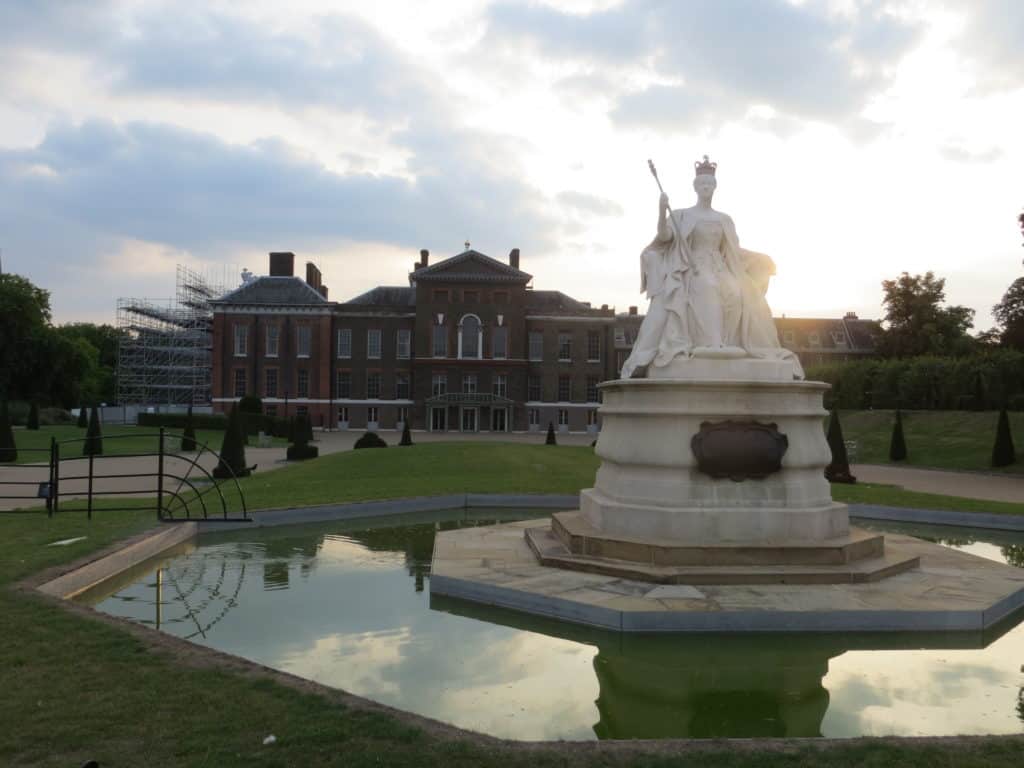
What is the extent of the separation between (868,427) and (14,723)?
1531 inches

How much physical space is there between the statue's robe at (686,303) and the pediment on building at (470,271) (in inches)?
1823

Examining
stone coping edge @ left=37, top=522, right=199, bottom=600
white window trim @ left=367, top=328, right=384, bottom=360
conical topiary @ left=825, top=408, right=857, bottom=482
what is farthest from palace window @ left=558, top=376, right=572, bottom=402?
stone coping edge @ left=37, top=522, right=199, bottom=600

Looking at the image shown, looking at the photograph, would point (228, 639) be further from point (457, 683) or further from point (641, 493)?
point (641, 493)

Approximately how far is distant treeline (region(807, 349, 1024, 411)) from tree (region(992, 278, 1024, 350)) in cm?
141

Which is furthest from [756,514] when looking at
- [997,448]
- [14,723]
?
[997,448]

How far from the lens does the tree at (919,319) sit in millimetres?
52938

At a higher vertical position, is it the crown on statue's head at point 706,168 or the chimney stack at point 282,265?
the chimney stack at point 282,265

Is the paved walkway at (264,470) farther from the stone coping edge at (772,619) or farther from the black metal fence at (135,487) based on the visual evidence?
the stone coping edge at (772,619)

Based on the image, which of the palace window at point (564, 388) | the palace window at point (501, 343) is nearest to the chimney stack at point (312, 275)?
the palace window at point (501, 343)

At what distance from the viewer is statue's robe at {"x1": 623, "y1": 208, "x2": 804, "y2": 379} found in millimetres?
8641

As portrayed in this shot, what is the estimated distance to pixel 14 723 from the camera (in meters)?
3.94

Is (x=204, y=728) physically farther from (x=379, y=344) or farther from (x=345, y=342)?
(x=345, y=342)

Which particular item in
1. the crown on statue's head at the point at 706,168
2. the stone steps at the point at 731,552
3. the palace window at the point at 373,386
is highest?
the crown on statue's head at the point at 706,168

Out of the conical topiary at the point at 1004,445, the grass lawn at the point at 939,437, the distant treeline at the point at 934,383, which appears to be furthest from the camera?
the distant treeline at the point at 934,383
